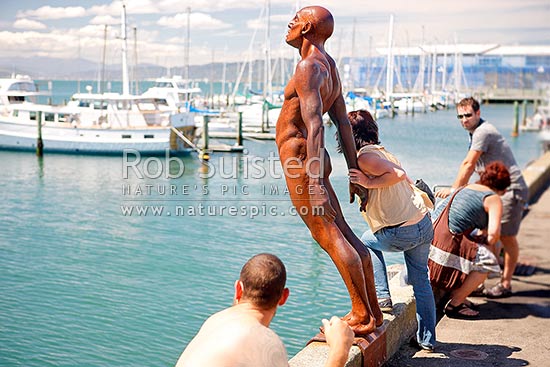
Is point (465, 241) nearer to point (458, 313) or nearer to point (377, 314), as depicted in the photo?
point (458, 313)

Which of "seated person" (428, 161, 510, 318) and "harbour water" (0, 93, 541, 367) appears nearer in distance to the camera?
"seated person" (428, 161, 510, 318)

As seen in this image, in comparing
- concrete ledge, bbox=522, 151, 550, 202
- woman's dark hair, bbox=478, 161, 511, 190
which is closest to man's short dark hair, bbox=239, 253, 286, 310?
woman's dark hair, bbox=478, 161, 511, 190

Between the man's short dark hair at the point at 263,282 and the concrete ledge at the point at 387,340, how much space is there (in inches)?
53.7

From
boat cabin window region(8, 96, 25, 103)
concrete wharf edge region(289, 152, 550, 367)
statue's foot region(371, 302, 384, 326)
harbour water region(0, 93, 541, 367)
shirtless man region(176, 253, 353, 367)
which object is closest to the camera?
shirtless man region(176, 253, 353, 367)

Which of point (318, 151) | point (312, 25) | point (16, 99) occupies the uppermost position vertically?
point (312, 25)

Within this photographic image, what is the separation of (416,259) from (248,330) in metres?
2.64

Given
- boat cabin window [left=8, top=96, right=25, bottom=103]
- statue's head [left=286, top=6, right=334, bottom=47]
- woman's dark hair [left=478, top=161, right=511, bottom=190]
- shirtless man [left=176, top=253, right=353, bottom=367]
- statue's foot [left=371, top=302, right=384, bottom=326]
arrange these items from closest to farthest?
shirtless man [left=176, top=253, right=353, bottom=367], statue's head [left=286, top=6, right=334, bottom=47], statue's foot [left=371, top=302, right=384, bottom=326], woman's dark hair [left=478, top=161, right=511, bottom=190], boat cabin window [left=8, top=96, right=25, bottom=103]

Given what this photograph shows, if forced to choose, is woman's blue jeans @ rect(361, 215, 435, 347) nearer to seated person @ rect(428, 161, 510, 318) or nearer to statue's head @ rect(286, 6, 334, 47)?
seated person @ rect(428, 161, 510, 318)

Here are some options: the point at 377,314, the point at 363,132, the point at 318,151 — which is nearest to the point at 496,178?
the point at 363,132

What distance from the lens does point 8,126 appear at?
114 ft

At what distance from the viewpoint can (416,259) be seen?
17.1 ft

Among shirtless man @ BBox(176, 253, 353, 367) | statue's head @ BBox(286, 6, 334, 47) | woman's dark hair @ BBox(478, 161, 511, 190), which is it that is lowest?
shirtless man @ BBox(176, 253, 353, 367)

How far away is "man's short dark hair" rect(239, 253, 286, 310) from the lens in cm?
304

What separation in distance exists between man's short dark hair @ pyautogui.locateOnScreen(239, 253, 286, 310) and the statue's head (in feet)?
6.83
